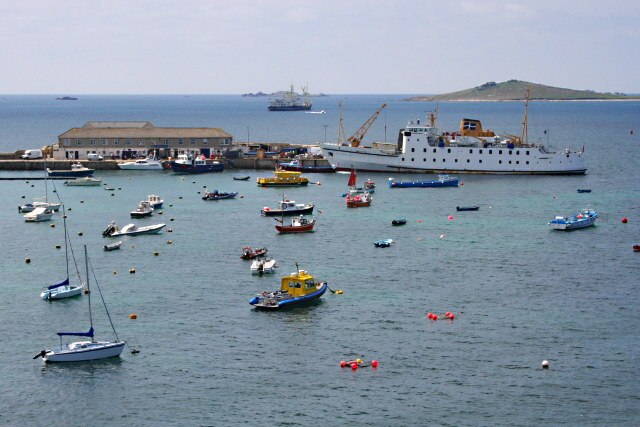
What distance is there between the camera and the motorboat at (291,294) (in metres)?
60.5

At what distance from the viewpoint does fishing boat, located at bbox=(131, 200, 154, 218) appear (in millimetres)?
94938

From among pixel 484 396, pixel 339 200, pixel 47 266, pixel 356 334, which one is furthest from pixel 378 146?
pixel 484 396

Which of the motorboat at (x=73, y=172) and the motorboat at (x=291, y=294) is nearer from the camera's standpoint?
the motorboat at (x=291, y=294)

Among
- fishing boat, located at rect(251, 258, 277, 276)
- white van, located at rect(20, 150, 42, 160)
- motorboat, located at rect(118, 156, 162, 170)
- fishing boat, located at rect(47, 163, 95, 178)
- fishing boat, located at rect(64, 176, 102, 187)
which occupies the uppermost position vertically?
white van, located at rect(20, 150, 42, 160)

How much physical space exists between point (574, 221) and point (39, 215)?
167 feet

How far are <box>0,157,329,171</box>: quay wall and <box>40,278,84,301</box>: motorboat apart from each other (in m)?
74.9

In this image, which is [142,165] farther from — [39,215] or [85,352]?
[85,352]

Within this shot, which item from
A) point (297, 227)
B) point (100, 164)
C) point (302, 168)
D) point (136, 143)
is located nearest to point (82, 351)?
point (297, 227)

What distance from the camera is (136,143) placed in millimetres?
146750

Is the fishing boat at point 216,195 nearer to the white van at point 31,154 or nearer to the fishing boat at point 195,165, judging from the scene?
the fishing boat at point 195,165

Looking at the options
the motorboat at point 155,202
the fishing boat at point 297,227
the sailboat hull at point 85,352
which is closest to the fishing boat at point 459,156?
the motorboat at point 155,202

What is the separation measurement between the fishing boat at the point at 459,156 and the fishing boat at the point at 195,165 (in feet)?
54.1

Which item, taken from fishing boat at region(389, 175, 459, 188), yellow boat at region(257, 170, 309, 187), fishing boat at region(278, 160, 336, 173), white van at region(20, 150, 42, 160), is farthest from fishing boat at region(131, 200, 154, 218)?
white van at region(20, 150, 42, 160)

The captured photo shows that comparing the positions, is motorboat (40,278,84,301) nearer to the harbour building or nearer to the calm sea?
the calm sea
